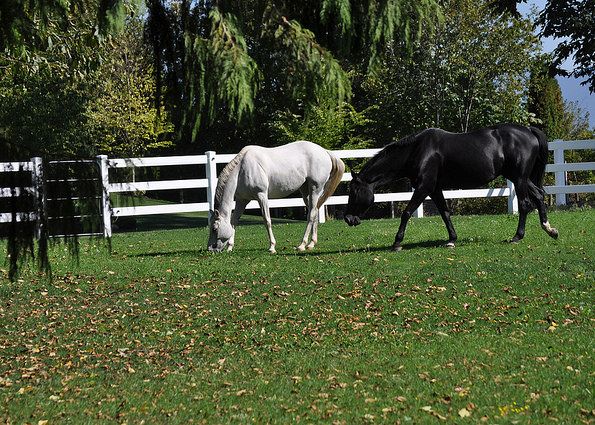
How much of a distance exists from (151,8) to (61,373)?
13.9 feet

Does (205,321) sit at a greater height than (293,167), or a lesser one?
lesser

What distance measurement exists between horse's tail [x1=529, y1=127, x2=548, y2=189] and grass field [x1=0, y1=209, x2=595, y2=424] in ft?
3.55

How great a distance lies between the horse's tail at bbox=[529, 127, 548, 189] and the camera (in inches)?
578

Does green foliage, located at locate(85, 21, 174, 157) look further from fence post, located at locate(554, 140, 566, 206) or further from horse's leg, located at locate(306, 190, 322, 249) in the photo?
horse's leg, located at locate(306, 190, 322, 249)

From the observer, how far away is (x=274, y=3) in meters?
4.89

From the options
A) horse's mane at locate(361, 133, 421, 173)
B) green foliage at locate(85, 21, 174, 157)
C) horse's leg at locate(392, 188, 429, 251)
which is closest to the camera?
horse's leg at locate(392, 188, 429, 251)

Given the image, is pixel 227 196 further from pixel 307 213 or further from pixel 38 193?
pixel 38 193

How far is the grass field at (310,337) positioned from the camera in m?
6.73

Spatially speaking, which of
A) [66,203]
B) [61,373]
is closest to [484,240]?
[61,373]

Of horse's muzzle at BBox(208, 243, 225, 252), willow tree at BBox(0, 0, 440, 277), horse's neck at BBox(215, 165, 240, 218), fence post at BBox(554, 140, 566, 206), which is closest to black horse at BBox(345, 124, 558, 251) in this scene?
horse's neck at BBox(215, 165, 240, 218)

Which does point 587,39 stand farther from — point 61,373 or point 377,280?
point 61,373

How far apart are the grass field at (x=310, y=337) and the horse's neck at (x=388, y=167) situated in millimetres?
1129

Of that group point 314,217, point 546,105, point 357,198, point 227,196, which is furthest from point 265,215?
point 546,105

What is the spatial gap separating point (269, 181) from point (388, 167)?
6.64ft
